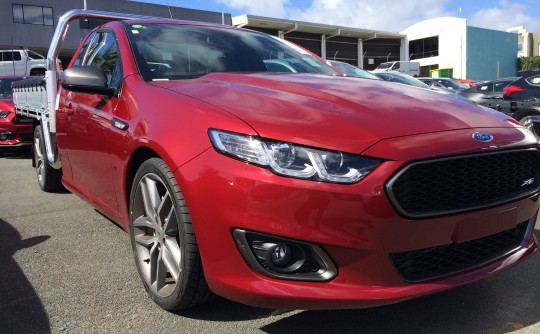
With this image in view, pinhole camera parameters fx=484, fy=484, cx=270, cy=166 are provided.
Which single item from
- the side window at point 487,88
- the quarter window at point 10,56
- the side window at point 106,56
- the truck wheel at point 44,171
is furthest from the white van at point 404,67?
the side window at point 106,56

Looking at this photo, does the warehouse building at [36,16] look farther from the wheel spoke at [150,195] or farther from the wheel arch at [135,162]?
the wheel spoke at [150,195]

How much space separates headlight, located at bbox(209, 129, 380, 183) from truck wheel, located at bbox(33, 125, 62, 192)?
403cm

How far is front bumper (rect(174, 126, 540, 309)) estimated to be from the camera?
1968 millimetres

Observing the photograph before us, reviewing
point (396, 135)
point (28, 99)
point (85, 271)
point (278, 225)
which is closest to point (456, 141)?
point (396, 135)

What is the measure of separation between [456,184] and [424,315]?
0.84 metres

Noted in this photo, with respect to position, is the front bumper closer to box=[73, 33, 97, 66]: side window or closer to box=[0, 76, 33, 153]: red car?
box=[73, 33, 97, 66]: side window

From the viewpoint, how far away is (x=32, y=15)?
36.8 meters

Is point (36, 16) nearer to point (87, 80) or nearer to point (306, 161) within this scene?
point (87, 80)

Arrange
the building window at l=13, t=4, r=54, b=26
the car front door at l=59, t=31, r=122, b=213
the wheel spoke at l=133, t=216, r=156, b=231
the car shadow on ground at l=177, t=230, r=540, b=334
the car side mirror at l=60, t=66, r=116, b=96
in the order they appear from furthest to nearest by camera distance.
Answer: the building window at l=13, t=4, r=54, b=26
the car front door at l=59, t=31, r=122, b=213
the car side mirror at l=60, t=66, r=116, b=96
the wheel spoke at l=133, t=216, r=156, b=231
the car shadow on ground at l=177, t=230, r=540, b=334

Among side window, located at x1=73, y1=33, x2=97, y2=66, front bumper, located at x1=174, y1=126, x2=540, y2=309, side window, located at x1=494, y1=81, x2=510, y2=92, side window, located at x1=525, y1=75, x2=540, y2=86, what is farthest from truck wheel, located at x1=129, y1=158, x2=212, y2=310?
side window, located at x1=494, y1=81, x2=510, y2=92

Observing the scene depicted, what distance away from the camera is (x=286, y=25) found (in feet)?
154

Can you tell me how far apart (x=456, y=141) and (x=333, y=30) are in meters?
51.4

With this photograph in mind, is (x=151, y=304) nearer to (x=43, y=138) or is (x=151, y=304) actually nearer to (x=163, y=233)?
(x=163, y=233)

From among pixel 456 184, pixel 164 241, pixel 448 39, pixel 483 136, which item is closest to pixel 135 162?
pixel 164 241
